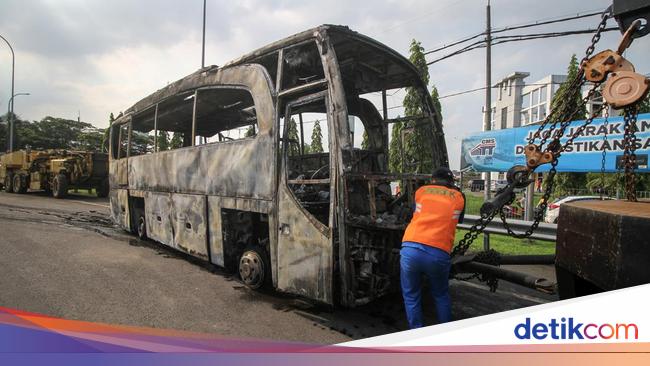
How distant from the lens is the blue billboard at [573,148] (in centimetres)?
898

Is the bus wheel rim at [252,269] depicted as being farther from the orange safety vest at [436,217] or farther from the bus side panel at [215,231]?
the orange safety vest at [436,217]

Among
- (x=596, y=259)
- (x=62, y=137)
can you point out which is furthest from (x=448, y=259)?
(x=62, y=137)

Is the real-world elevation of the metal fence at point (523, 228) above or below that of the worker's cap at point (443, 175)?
below

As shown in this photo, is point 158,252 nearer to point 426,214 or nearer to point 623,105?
point 426,214

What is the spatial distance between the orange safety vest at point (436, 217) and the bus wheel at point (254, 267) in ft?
6.98

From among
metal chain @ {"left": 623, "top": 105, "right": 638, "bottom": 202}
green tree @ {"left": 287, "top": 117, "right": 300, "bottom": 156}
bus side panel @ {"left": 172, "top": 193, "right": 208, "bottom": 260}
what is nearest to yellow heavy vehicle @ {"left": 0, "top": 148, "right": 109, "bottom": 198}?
bus side panel @ {"left": 172, "top": 193, "right": 208, "bottom": 260}

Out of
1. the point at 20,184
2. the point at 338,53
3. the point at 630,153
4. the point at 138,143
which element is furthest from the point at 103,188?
the point at 630,153

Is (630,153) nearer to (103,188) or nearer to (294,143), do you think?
(294,143)

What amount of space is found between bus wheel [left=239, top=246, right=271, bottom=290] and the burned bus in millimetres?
18

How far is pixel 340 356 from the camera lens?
2016mm

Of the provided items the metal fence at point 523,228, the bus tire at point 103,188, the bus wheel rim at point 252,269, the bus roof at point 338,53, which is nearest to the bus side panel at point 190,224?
the bus wheel rim at point 252,269

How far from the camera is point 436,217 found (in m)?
3.33

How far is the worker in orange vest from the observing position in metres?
3.29

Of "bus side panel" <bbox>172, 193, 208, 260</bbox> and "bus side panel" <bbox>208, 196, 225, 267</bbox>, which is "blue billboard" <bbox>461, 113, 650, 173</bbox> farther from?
"bus side panel" <bbox>172, 193, 208, 260</bbox>
